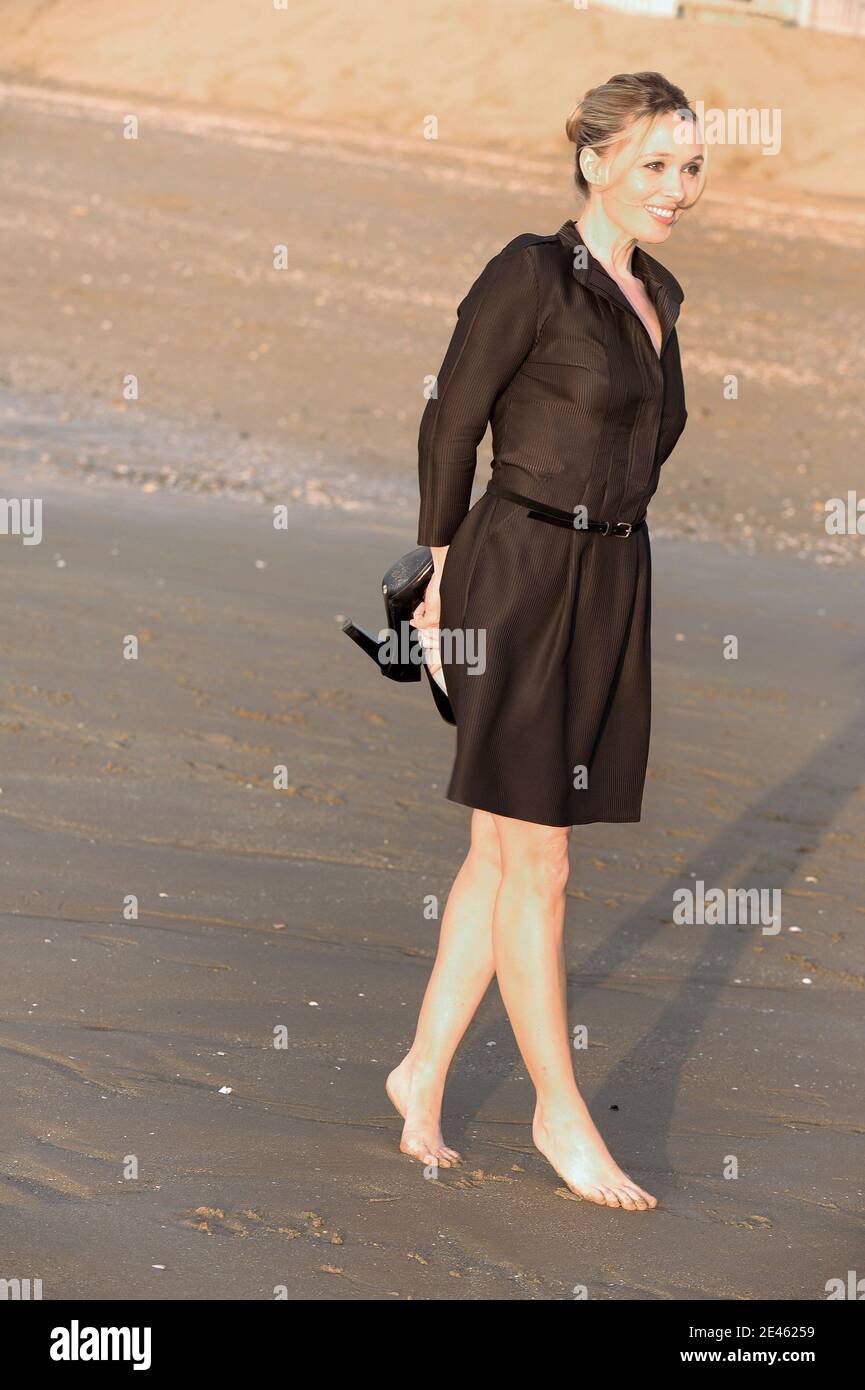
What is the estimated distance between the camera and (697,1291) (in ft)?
10.7

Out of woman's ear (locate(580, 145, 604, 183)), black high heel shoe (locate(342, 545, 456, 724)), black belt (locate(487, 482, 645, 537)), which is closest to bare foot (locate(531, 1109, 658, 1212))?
black high heel shoe (locate(342, 545, 456, 724))

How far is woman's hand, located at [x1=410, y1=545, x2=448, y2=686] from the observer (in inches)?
137

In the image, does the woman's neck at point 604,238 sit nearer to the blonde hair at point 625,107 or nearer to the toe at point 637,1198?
the blonde hair at point 625,107

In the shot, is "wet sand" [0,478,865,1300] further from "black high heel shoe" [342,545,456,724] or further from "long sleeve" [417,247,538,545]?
"long sleeve" [417,247,538,545]

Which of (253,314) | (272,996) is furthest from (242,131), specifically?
(272,996)

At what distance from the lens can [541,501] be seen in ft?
11.1

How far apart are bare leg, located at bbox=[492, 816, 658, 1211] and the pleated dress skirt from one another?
91 millimetres

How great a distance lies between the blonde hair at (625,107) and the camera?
3.38 meters

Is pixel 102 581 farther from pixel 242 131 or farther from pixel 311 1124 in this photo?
pixel 242 131

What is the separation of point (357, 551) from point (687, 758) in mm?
2760

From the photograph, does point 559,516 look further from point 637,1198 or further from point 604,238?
point 637,1198

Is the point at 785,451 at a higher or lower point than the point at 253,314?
lower

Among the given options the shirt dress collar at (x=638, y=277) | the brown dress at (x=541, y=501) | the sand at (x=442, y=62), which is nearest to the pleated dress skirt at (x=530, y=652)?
the brown dress at (x=541, y=501)

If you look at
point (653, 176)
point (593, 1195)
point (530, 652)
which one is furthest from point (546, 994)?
point (653, 176)
